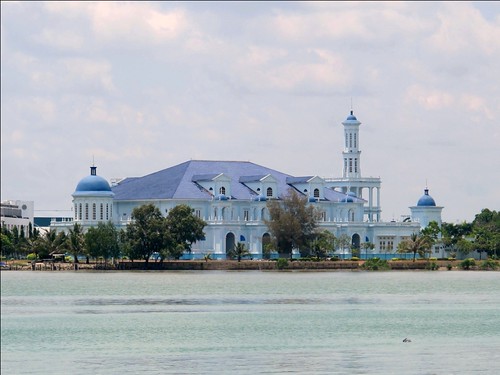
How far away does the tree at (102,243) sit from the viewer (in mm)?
152375

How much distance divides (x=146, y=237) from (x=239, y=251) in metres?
18.0

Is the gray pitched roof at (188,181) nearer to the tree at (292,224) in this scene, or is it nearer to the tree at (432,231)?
the tree at (292,224)

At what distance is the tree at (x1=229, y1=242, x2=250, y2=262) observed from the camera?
6538 inches

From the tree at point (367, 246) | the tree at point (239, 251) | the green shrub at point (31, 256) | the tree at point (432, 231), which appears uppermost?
the tree at point (432, 231)

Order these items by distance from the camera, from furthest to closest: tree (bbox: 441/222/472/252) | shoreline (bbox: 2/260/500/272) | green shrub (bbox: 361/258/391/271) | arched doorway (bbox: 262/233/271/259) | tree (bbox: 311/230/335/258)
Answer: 1. tree (bbox: 441/222/472/252)
2. arched doorway (bbox: 262/233/271/259)
3. tree (bbox: 311/230/335/258)
4. green shrub (bbox: 361/258/391/271)
5. shoreline (bbox: 2/260/500/272)

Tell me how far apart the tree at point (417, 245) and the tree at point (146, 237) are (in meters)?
35.9

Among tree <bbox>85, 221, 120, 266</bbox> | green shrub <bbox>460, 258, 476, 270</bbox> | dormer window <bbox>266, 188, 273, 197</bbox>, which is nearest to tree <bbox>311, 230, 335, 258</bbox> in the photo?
green shrub <bbox>460, 258, 476, 270</bbox>

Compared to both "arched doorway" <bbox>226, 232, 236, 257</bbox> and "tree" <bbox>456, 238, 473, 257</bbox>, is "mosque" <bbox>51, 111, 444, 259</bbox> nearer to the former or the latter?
"arched doorway" <bbox>226, 232, 236, 257</bbox>

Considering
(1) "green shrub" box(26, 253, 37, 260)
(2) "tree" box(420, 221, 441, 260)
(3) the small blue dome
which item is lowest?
(1) "green shrub" box(26, 253, 37, 260)

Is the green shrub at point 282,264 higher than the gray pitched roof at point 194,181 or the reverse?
the reverse

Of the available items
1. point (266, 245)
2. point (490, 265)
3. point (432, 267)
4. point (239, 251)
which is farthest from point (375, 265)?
point (266, 245)

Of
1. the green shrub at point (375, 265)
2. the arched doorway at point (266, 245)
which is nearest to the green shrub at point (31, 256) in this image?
the arched doorway at point (266, 245)

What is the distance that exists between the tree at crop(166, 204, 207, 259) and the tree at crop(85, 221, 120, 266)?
6.01 m

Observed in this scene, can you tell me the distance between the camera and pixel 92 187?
180875mm
